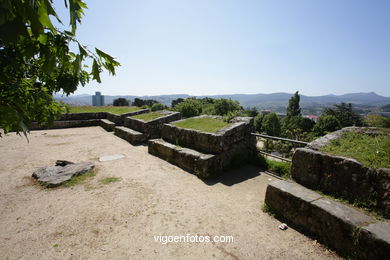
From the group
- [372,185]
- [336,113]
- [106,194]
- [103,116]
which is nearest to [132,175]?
[106,194]

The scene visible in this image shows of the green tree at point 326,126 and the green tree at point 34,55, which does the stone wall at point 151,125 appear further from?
the green tree at point 326,126

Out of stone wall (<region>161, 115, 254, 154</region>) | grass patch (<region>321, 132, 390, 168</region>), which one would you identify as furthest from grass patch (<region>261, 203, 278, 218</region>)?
stone wall (<region>161, 115, 254, 154</region>)

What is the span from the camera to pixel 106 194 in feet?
14.0

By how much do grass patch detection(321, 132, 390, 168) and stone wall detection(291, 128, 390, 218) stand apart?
161 millimetres

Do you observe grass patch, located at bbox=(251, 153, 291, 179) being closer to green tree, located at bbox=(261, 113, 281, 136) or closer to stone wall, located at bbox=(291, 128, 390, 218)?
stone wall, located at bbox=(291, 128, 390, 218)

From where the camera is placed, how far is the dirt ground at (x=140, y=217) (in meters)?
2.73

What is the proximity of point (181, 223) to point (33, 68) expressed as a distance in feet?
10.3

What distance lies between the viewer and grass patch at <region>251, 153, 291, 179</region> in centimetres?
527

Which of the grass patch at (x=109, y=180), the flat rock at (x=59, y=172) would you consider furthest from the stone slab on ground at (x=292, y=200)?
the flat rock at (x=59, y=172)

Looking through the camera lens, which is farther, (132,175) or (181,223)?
(132,175)

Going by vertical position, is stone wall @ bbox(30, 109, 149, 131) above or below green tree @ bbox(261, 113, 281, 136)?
above

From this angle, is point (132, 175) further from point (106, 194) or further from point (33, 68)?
point (33, 68)

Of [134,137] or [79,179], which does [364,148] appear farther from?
[134,137]

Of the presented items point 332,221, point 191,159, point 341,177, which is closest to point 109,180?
point 191,159
